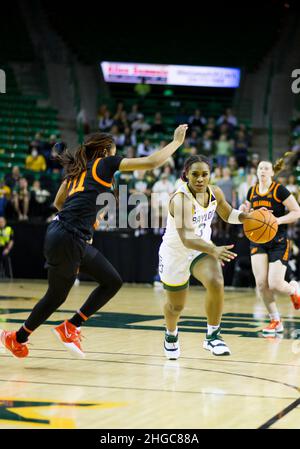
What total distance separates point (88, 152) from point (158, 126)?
1586 cm

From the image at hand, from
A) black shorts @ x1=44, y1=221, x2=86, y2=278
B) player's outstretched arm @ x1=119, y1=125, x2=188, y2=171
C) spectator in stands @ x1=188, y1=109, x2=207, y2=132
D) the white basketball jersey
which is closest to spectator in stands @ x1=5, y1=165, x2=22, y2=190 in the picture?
spectator in stands @ x1=188, y1=109, x2=207, y2=132

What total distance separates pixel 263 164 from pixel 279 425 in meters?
5.37

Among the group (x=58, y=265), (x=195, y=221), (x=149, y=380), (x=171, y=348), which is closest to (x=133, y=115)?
(x=195, y=221)

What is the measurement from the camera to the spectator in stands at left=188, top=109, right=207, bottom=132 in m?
22.3

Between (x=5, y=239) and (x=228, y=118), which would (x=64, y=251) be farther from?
(x=228, y=118)

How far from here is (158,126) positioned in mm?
22562

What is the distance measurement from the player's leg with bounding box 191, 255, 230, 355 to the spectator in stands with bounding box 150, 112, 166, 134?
15.6m

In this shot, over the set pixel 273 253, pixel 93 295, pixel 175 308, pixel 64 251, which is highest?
pixel 64 251

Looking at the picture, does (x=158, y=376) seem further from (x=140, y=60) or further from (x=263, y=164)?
(x=140, y=60)

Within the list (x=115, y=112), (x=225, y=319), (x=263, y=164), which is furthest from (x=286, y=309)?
(x=115, y=112)

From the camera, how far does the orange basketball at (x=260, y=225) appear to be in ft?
25.7

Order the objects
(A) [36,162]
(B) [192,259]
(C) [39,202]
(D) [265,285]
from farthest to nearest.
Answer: (A) [36,162] < (C) [39,202] < (D) [265,285] < (B) [192,259]
